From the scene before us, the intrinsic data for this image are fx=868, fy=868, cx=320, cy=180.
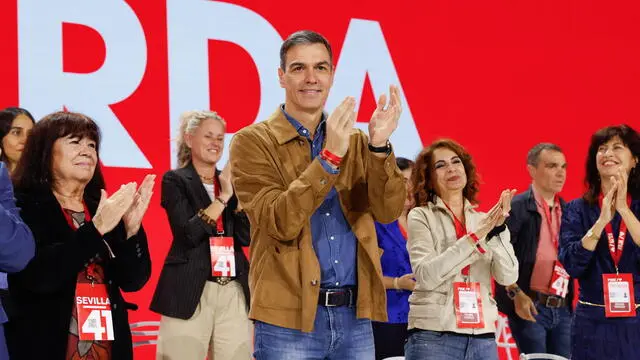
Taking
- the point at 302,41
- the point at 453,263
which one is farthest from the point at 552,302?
the point at 302,41

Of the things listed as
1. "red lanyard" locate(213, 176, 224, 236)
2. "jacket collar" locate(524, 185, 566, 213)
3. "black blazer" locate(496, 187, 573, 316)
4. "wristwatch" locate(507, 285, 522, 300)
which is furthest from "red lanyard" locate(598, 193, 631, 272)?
"red lanyard" locate(213, 176, 224, 236)

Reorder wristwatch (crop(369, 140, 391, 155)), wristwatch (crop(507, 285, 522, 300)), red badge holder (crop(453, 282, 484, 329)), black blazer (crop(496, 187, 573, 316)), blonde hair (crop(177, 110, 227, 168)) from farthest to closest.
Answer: black blazer (crop(496, 187, 573, 316))
wristwatch (crop(507, 285, 522, 300))
blonde hair (crop(177, 110, 227, 168))
red badge holder (crop(453, 282, 484, 329))
wristwatch (crop(369, 140, 391, 155))

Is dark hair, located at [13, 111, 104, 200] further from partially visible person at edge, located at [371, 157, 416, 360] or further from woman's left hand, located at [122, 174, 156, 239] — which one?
partially visible person at edge, located at [371, 157, 416, 360]

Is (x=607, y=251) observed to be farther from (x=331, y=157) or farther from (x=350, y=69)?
(x=350, y=69)

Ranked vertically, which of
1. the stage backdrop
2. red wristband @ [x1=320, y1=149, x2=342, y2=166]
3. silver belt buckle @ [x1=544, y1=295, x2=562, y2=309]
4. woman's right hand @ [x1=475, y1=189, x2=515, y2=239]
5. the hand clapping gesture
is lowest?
silver belt buckle @ [x1=544, y1=295, x2=562, y2=309]

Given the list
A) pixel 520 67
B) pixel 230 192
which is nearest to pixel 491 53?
pixel 520 67

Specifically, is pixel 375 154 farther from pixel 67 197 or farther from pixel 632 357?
pixel 632 357

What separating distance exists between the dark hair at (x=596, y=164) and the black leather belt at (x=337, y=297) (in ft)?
7.20

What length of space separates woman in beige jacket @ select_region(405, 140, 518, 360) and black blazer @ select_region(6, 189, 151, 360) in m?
1.28

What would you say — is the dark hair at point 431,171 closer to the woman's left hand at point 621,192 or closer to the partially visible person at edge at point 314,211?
→ the woman's left hand at point 621,192

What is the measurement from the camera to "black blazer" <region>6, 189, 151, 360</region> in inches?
109

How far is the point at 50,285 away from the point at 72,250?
0.45ft

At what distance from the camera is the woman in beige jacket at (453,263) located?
3549mm

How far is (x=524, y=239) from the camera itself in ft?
17.8
